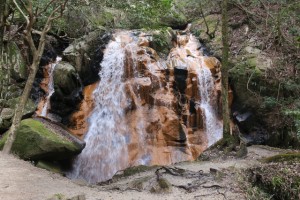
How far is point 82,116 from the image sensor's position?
581 inches

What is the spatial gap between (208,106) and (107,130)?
4832 mm

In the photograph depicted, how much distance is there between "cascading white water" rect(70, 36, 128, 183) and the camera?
12750mm

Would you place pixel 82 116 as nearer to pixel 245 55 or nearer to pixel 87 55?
pixel 87 55

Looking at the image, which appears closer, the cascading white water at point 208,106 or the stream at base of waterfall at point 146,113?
the stream at base of waterfall at point 146,113

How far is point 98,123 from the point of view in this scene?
14266 millimetres

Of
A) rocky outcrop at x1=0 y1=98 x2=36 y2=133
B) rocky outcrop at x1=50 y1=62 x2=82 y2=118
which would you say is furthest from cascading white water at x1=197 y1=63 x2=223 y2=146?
rocky outcrop at x1=0 y1=98 x2=36 y2=133

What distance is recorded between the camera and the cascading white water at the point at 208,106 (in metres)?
14.7

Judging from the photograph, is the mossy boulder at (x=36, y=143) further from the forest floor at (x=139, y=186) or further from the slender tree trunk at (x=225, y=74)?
the slender tree trunk at (x=225, y=74)

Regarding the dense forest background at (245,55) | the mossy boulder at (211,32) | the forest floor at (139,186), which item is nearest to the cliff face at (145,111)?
the dense forest background at (245,55)

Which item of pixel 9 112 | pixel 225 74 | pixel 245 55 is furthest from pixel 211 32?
pixel 9 112

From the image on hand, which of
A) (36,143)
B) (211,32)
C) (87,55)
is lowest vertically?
(36,143)

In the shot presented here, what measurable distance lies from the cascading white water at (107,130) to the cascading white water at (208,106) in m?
3.65

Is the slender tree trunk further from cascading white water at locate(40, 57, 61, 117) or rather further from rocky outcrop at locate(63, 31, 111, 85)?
cascading white water at locate(40, 57, 61, 117)

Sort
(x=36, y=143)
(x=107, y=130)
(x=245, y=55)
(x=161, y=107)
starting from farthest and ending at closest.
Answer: (x=245, y=55) < (x=161, y=107) < (x=107, y=130) < (x=36, y=143)
